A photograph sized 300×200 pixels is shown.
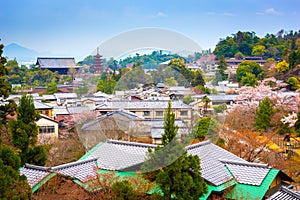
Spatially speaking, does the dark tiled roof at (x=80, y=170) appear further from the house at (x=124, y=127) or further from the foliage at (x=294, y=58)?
the foliage at (x=294, y=58)

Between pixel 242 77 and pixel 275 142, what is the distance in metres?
20.1

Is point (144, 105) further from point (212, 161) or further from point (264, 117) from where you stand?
point (264, 117)

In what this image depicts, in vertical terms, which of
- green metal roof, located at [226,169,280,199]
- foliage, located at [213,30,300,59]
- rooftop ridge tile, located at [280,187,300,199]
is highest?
foliage, located at [213,30,300,59]

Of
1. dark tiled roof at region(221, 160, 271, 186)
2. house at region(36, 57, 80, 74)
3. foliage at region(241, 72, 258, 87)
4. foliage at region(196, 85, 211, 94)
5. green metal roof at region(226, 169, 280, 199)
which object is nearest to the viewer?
foliage at region(196, 85, 211, 94)

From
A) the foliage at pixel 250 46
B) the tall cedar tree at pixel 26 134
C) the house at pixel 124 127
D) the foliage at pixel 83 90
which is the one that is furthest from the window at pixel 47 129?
the foliage at pixel 250 46

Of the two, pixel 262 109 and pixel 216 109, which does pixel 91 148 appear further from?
pixel 262 109

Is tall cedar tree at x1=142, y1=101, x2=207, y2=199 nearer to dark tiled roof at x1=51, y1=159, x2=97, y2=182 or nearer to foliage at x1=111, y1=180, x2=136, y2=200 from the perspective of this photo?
foliage at x1=111, y1=180, x2=136, y2=200

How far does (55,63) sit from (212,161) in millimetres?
49863

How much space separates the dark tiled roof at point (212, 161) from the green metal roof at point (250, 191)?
0.95 feet

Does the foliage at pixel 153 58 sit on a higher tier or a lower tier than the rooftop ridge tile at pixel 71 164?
higher

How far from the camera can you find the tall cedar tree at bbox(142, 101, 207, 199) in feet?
22.0

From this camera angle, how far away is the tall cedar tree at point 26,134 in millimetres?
9625

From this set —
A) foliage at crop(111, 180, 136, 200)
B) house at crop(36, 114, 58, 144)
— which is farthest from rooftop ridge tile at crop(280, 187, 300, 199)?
house at crop(36, 114, 58, 144)

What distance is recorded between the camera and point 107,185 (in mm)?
7945
